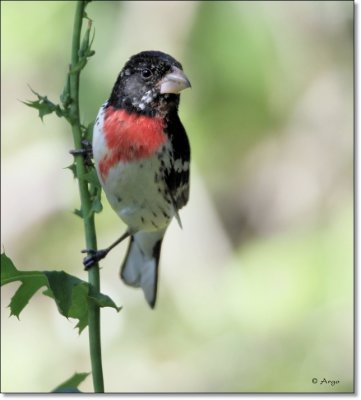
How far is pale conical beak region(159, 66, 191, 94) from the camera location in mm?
1445

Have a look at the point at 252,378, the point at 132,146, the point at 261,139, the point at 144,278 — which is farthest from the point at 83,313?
the point at 261,139

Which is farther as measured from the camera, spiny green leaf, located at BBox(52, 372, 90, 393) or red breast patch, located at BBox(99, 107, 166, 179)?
red breast patch, located at BBox(99, 107, 166, 179)

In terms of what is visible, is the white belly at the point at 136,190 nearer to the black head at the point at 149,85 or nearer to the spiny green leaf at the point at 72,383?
the black head at the point at 149,85

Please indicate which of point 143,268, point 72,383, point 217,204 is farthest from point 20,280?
point 217,204

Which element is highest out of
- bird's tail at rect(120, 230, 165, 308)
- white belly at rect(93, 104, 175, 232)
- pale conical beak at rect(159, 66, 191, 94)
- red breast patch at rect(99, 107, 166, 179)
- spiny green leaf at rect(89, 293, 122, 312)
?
pale conical beak at rect(159, 66, 191, 94)

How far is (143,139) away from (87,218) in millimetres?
612

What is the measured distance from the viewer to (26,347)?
255cm

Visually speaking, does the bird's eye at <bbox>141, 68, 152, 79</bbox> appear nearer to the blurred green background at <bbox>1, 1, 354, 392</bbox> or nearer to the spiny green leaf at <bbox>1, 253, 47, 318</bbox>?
the spiny green leaf at <bbox>1, 253, 47, 318</bbox>

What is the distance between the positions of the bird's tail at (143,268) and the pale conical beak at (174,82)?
623 millimetres

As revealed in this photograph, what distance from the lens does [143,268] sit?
2059mm

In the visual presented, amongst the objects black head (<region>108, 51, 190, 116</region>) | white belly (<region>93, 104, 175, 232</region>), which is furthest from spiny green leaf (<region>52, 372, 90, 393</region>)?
black head (<region>108, 51, 190, 116</region>)

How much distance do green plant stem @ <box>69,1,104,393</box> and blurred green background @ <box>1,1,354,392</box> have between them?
4.51ft

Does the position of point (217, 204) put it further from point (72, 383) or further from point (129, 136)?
point (72, 383)

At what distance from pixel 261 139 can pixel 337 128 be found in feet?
1.01
